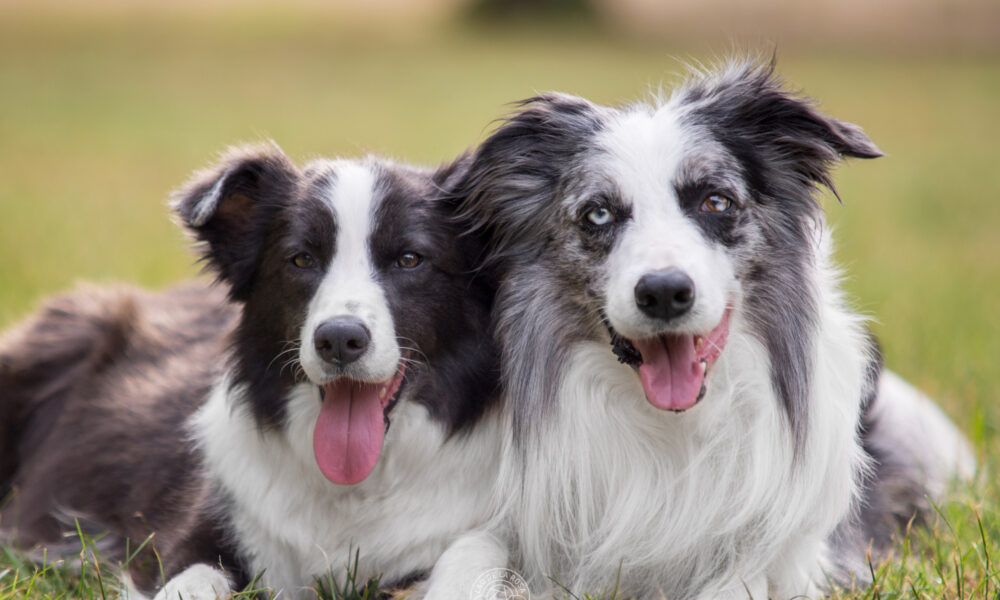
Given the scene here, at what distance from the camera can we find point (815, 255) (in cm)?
359

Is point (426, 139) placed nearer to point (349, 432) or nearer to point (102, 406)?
point (102, 406)

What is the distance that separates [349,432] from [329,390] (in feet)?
0.51

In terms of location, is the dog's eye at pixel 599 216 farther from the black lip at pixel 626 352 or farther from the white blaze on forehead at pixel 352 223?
the white blaze on forehead at pixel 352 223

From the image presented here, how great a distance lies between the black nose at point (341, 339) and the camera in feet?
10.6

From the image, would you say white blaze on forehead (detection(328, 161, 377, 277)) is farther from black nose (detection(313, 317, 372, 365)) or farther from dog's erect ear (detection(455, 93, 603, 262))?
dog's erect ear (detection(455, 93, 603, 262))

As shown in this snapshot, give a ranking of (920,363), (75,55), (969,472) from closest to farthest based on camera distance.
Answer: (969,472)
(920,363)
(75,55)

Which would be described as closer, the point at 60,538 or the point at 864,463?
the point at 864,463

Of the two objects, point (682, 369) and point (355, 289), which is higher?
point (355, 289)

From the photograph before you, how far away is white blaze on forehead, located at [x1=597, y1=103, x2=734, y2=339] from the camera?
10.3ft

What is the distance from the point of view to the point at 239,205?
386 cm

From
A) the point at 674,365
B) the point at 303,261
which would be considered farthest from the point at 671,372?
the point at 303,261

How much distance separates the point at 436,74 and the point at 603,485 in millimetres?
20490

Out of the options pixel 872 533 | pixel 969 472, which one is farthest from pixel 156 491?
pixel 969 472

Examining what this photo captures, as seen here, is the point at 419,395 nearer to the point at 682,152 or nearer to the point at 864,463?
the point at 682,152
